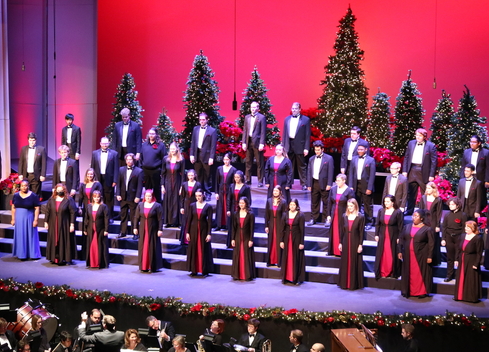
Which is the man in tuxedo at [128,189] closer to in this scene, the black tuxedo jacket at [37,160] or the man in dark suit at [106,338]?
the black tuxedo jacket at [37,160]

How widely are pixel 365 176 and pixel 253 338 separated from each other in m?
3.78

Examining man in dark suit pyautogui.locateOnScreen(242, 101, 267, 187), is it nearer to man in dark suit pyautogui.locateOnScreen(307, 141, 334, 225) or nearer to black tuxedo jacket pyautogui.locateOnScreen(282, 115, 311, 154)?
black tuxedo jacket pyautogui.locateOnScreen(282, 115, 311, 154)

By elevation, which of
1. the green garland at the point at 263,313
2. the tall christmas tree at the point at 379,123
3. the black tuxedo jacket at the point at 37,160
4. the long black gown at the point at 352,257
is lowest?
the green garland at the point at 263,313

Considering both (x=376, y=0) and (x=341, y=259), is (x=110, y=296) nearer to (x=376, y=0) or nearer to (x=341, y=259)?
(x=341, y=259)

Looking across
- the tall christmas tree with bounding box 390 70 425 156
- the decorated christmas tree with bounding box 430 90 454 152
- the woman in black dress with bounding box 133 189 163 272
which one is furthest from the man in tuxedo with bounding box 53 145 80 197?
the decorated christmas tree with bounding box 430 90 454 152

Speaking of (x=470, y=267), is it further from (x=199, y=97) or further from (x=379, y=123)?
(x=199, y=97)

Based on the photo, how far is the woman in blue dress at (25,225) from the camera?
10508 millimetres

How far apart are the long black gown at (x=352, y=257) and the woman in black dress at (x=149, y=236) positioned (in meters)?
2.70

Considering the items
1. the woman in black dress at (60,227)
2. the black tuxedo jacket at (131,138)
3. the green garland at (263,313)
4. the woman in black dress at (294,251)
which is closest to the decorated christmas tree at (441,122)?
the woman in black dress at (294,251)

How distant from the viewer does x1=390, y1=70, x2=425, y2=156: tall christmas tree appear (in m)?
14.5

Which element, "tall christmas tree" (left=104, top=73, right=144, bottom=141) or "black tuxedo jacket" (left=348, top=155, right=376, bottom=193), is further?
"tall christmas tree" (left=104, top=73, right=144, bottom=141)

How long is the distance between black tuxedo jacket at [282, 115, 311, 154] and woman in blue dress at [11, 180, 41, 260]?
13.5 feet

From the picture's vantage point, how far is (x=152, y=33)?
56.6 feet

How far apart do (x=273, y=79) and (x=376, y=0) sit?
10.1 ft
